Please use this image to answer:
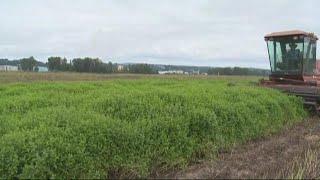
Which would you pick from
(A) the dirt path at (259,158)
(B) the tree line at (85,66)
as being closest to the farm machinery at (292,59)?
(A) the dirt path at (259,158)

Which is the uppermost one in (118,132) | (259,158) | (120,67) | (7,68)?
(120,67)

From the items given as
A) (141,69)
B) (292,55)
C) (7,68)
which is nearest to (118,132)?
→ (292,55)

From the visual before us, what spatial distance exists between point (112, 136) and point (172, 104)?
2446mm

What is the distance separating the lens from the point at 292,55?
53.0 ft

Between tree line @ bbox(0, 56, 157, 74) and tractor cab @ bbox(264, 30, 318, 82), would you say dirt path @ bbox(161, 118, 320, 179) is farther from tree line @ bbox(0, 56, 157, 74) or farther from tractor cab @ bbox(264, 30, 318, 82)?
tree line @ bbox(0, 56, 157, 74)

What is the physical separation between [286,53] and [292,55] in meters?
0.29

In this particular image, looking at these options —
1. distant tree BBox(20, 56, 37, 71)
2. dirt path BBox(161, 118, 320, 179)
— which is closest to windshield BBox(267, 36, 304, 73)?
dirt path BBox(161, 118, 320, 179)

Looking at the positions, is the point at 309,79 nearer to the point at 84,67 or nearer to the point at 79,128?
the point at 79,128

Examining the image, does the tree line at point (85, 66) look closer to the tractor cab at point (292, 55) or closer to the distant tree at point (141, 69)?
the distant tree at point (141, 69)

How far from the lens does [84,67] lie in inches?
2490

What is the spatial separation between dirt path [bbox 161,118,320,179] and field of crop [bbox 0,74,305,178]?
33 cm

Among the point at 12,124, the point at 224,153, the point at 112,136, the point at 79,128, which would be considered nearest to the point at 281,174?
the point at 224,153

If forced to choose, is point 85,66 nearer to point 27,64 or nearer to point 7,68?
point 27,64

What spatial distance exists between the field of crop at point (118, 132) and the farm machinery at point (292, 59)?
602 centimetres
